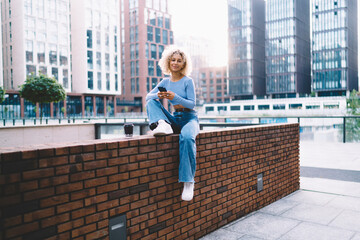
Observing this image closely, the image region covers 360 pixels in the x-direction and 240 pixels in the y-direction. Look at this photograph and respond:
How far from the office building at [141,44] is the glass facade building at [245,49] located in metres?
18.6

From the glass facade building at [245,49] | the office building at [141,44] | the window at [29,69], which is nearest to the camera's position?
the window at [29,69]

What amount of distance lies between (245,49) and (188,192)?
291 feet

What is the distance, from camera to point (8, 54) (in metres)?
55.2

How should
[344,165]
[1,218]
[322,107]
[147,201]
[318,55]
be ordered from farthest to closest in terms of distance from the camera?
[318,55] → [322,107] → [344,165] → [147,201] → [1,218]

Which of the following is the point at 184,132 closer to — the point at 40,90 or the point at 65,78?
the point at 40,90

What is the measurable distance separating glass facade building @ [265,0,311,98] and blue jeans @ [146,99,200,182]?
8654 centimetres

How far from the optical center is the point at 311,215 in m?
4.11

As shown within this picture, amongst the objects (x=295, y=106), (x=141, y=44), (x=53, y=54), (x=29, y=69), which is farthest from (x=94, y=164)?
(x=141, y=44)

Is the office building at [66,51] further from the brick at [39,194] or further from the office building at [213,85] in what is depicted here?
the office building at [213,85]

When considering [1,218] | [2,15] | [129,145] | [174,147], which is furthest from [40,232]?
[2,15]

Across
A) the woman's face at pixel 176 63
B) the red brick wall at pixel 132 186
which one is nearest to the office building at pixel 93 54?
the red brick wall at pixel 132 186

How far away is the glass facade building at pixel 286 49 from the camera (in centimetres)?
8544

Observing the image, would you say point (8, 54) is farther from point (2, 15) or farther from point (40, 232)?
point (40, 232)

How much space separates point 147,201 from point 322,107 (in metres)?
80.6
